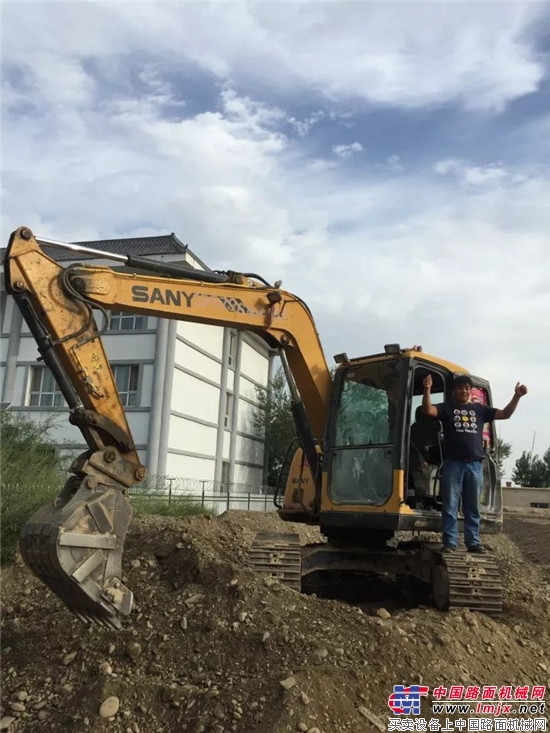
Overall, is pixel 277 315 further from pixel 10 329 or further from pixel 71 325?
pixel 10 329

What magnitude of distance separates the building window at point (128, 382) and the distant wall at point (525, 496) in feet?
67.3

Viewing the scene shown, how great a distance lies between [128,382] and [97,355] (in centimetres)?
1863

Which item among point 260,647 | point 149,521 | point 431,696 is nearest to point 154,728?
point 260,647

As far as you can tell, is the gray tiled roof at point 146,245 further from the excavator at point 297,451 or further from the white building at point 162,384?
the excavator at point 297,451

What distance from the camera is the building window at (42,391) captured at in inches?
957

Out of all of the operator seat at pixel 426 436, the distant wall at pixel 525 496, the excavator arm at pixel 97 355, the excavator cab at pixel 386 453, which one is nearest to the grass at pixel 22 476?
the excavator arm at pixel 97 355

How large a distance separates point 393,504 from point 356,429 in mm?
974

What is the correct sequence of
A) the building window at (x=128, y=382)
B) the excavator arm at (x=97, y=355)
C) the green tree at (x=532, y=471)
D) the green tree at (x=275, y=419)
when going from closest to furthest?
the excavator arm at (x=97, y=355) → the building window at (x=128, y=382) → the green tree at (x=275, y=419) → the green tree at (x=532, y=471)

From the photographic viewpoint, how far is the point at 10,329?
82.4 ft

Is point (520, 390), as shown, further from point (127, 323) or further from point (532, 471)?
point (532, 471)

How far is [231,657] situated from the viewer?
4918mm

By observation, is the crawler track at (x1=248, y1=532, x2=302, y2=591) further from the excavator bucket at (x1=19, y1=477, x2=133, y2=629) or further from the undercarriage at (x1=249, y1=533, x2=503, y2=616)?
the excavator bucket at (x1=19, y1=477, x2=133, y2=629)

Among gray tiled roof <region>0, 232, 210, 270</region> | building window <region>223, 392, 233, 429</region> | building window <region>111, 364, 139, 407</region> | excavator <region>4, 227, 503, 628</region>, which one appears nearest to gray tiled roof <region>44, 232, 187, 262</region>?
gray tiled roof <region>0, 232, 210, 270</region>

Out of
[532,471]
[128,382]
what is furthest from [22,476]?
[532,471]
